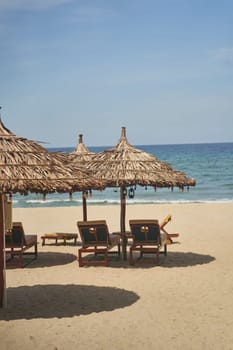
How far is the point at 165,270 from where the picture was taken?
→ 10.0m

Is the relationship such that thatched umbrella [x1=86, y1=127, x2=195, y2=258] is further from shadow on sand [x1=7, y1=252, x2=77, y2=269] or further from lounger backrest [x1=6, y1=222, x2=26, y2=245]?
lounger backrest [x1=6, y1=222, x2=26, y2=245]

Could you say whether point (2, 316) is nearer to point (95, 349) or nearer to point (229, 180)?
point (95, 349)

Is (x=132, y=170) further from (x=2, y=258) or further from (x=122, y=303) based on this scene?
(x=2, y=258)

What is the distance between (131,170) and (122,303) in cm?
348

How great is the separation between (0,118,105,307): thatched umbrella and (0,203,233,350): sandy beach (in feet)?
3.03

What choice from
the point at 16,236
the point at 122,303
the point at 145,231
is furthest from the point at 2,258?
the point at 145,231

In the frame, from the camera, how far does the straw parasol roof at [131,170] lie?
34.3 ft

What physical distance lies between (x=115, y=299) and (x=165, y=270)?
2.27 m

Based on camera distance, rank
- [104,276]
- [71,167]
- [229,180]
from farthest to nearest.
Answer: [229,180]
[104,276]
[71,167]

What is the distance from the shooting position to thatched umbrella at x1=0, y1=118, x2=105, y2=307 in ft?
22.6

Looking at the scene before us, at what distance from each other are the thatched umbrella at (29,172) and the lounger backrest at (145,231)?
2.91 meters

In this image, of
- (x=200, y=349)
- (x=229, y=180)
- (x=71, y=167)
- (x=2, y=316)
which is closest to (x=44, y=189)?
(x=71, y=167)

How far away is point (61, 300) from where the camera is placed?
789 centimetres

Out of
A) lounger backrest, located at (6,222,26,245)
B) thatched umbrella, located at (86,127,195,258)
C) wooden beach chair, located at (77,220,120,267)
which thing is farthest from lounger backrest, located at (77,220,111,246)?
lounger backrest, located at (6,222,26,245)
